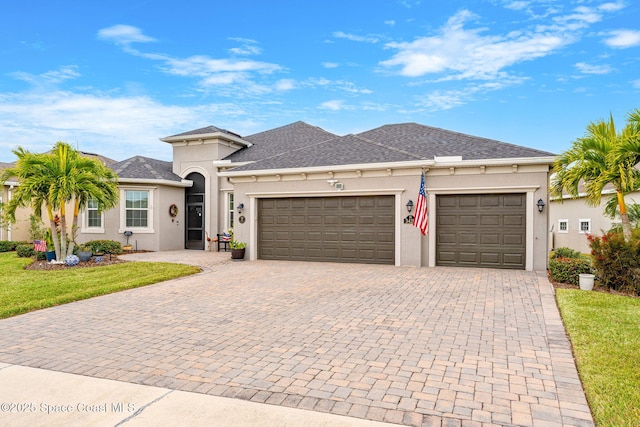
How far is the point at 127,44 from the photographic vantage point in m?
16.6

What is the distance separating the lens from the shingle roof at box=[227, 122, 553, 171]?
42.1 ft

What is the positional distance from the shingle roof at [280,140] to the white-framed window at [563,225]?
13.9 metres

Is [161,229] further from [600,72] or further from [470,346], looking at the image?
[600,72]

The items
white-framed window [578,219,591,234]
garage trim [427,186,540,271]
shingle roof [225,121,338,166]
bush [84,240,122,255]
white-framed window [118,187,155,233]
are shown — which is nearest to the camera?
garage trim [427,186,540,271]

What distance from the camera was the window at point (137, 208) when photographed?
18.0 m

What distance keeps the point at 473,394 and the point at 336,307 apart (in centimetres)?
370

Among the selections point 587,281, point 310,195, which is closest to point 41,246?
point 310,195

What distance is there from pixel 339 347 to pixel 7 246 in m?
19.8

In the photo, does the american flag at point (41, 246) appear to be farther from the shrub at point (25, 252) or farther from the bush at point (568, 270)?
the bush at point (568, 270)

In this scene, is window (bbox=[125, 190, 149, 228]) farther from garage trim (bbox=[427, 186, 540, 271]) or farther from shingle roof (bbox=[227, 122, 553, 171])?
garage trim (bbox=[427, 186, 540, 271])

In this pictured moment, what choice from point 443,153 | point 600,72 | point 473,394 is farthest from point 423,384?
point 600,72

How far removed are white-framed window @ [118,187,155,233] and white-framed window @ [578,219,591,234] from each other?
21.3 m

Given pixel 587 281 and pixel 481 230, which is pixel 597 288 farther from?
pixel 481 230

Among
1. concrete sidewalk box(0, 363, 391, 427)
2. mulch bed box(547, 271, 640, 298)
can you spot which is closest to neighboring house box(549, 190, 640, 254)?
mulch bed box(547, 271, 640, 298)
